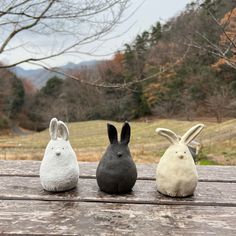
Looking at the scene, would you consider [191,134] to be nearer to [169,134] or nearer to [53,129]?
[169,134]

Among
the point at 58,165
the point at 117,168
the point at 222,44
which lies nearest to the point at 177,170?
the point at 117,168

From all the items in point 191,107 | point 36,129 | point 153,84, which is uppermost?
point 153,84

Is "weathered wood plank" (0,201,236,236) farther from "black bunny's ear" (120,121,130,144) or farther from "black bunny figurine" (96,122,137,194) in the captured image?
"black bunny's ear" (120,121,130,144)

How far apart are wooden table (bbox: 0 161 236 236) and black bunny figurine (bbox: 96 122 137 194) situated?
26 millimetres

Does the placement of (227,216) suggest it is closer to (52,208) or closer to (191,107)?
(52,208)

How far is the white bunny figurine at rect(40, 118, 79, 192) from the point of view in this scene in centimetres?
77

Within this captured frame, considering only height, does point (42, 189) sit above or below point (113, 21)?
below

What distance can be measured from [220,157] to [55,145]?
3.10m

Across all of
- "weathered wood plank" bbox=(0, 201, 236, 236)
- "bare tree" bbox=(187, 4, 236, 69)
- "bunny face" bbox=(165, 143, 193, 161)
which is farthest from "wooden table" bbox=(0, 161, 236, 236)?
"bare tree" bbox=(187, 4, 236, 69)

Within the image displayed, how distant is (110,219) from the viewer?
25.2 inches

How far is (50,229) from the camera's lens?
590mm

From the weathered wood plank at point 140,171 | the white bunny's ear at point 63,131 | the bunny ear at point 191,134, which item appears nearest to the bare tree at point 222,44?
the weathered wood plank at point 140,171

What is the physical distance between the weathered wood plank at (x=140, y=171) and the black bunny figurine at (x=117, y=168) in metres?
0.19

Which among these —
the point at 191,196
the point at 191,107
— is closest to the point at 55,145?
the point at 191,196
